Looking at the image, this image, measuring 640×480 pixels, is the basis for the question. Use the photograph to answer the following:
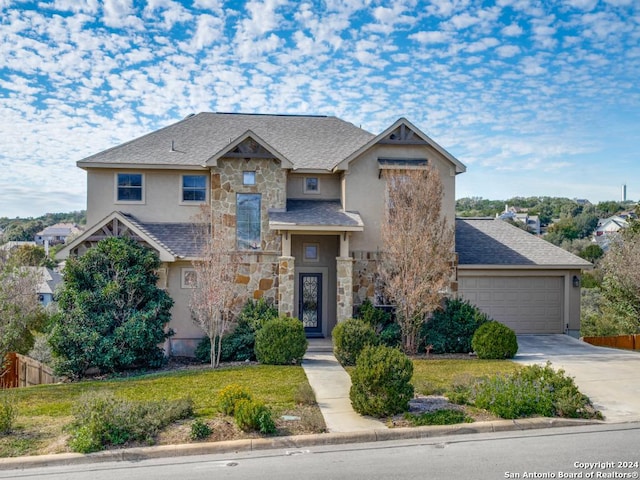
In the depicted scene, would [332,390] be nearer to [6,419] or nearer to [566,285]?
[6,419]

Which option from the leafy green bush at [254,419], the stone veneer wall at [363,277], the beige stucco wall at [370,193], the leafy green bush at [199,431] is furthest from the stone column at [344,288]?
the leafy green bush at [199,431]

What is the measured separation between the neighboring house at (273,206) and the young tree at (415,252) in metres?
1.34

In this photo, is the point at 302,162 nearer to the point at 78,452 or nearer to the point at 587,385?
the point at 587,385

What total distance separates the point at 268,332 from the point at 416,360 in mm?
4416

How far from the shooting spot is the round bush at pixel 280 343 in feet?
46.1

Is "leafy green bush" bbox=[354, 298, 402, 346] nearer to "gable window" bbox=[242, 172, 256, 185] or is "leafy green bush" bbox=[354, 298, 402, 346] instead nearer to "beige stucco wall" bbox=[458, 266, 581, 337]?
"beige stucco wall" bbox=[458, 266, 581, 337]

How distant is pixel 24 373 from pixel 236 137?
34.7ft

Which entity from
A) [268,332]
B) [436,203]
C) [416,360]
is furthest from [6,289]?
[436,203]

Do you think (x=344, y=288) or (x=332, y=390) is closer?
(x=332, y=390)

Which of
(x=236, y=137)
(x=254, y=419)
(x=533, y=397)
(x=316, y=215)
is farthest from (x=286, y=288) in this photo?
(x=533, y=397)

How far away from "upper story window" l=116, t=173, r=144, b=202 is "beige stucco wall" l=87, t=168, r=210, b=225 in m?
0.13

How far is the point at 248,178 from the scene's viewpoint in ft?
57.5

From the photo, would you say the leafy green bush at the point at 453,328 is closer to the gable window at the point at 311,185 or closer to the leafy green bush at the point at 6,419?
the gable window at the point at 311,185

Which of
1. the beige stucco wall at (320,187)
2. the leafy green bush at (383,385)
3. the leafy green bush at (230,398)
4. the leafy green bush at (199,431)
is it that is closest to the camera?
the leafy green bush at (199,431)
